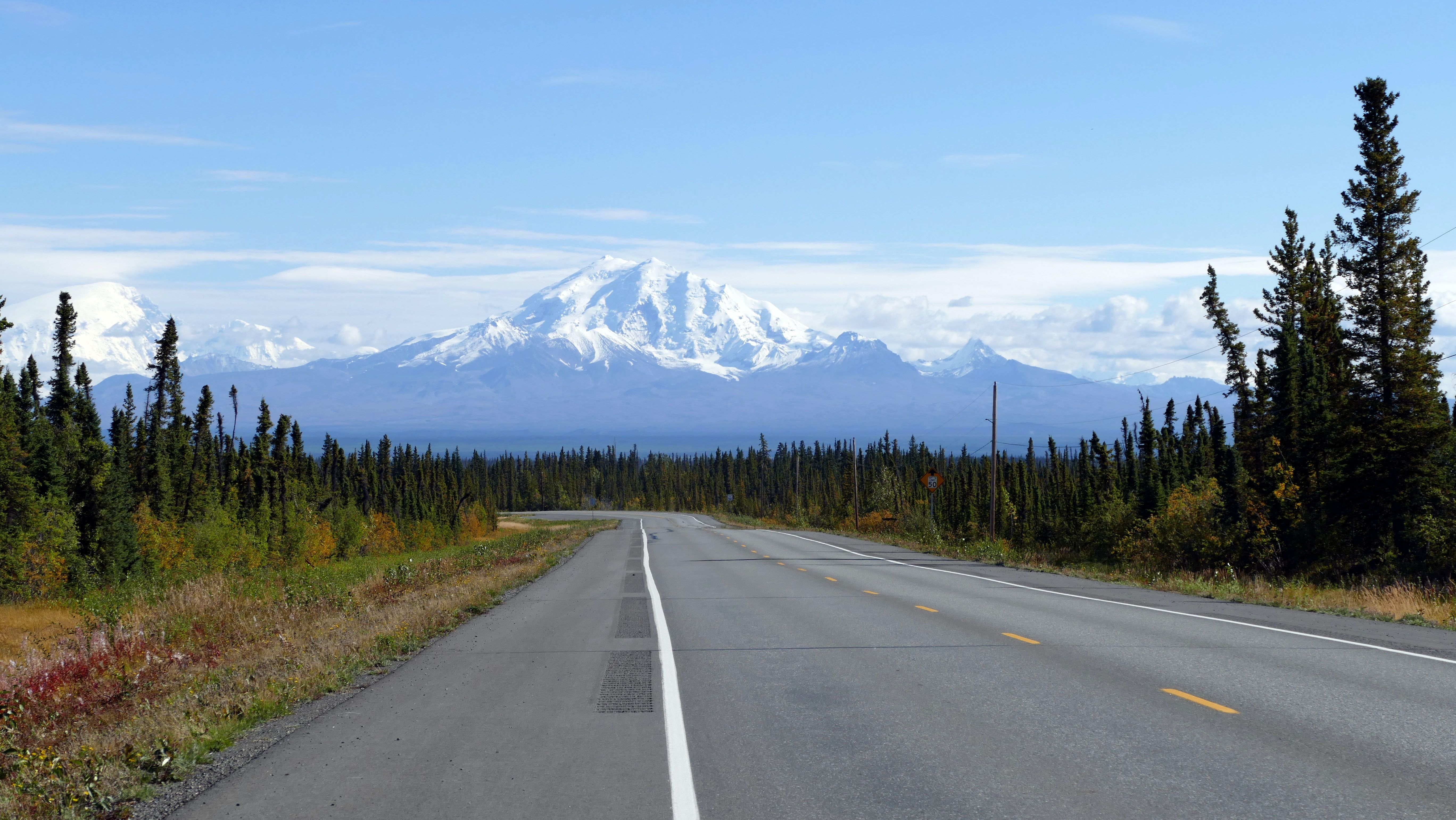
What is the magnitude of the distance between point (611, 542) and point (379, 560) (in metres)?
13.0

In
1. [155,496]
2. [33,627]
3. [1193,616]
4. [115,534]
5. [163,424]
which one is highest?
[163,424]

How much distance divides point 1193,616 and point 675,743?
11.4 metres

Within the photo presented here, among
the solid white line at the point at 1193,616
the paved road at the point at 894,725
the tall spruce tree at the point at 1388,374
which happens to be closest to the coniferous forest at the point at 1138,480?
the tall spruce tree at the point at 1388,374

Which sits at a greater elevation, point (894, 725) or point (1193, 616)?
point (894, 725)

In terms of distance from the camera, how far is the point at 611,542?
5222 cm

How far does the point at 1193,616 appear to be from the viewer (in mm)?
15938

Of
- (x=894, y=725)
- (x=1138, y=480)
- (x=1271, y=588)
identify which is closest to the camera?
(x=894, y=725)

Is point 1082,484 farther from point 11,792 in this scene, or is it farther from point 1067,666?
point 11,792

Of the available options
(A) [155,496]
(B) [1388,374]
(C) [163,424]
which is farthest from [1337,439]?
(C) [163,424]

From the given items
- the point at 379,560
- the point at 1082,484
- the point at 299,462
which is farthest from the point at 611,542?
the point at 299,462

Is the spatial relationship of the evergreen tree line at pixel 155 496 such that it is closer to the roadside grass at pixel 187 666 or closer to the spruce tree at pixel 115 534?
the spruce tree at pixel 115 534

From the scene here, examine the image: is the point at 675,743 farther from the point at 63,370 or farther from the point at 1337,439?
the point at 63,370

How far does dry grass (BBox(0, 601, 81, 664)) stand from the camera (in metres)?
21.0

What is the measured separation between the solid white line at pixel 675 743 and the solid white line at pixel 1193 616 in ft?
26.7
